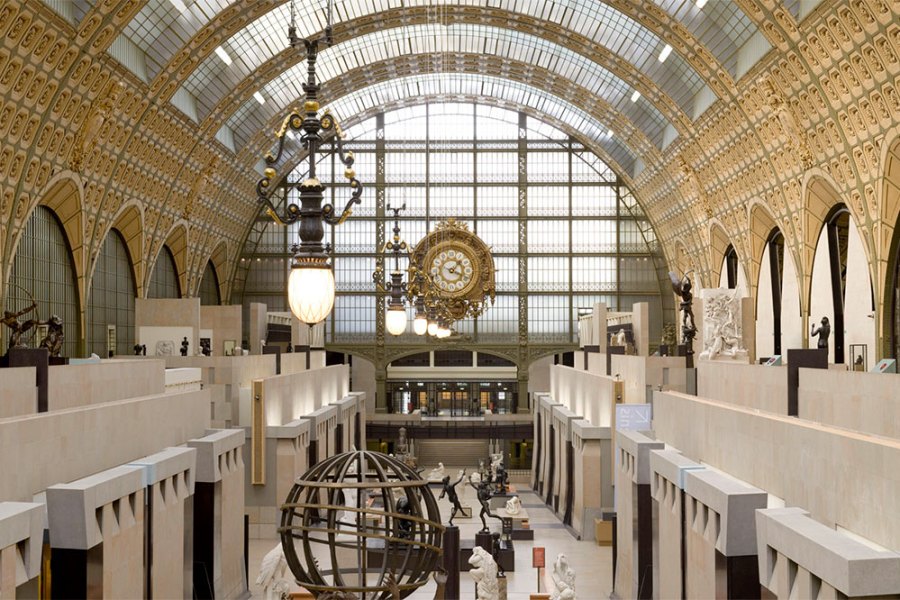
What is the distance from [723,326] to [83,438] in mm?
16889

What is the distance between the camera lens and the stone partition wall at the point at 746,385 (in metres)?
17.6

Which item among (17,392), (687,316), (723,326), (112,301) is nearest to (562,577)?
(723,326)

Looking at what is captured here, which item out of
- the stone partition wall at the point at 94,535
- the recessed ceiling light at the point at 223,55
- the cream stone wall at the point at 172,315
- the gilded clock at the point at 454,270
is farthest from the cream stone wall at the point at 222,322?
the stone partition wall at the point at 94,535

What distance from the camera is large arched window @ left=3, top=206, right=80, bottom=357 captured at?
109 ft

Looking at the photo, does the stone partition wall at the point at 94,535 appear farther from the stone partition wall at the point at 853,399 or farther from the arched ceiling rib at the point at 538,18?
the arched ceiling rib at the point at 538,18

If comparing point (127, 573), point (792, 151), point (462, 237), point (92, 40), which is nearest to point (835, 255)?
point (792, 151)

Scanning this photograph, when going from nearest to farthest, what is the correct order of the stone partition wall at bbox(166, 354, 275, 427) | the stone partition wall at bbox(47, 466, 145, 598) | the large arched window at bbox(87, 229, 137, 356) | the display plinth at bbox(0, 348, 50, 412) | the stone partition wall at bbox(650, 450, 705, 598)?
the stone partition wall at bbox(47, 466, 145, 598) < the display plinth at bbox(0, 348, 50, 412) < the stone partition wall at bbox(650, 450, 705, 598) < the stone partition wall at bbox(166, 354, 275, 427) < the large arched window at bbox(87, 229, 137, 356)

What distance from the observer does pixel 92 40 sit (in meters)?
30.8

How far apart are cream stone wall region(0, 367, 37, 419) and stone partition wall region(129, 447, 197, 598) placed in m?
2.01

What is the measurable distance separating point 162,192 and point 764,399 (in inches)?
1284

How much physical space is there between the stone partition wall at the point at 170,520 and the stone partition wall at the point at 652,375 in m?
13.3

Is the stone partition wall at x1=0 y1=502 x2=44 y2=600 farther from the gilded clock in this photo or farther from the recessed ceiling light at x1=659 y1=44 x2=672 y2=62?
the recessed ceiling light at x1=659 y1=44 x2=672 y2=62

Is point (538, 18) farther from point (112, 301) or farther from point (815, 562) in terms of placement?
point (815, 562)

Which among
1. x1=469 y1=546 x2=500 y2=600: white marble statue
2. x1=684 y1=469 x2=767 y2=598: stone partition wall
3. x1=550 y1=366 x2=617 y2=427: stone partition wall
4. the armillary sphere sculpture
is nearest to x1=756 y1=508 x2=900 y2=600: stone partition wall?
x1=684 y1=469 x2=767 y2=598: stone partition wall
